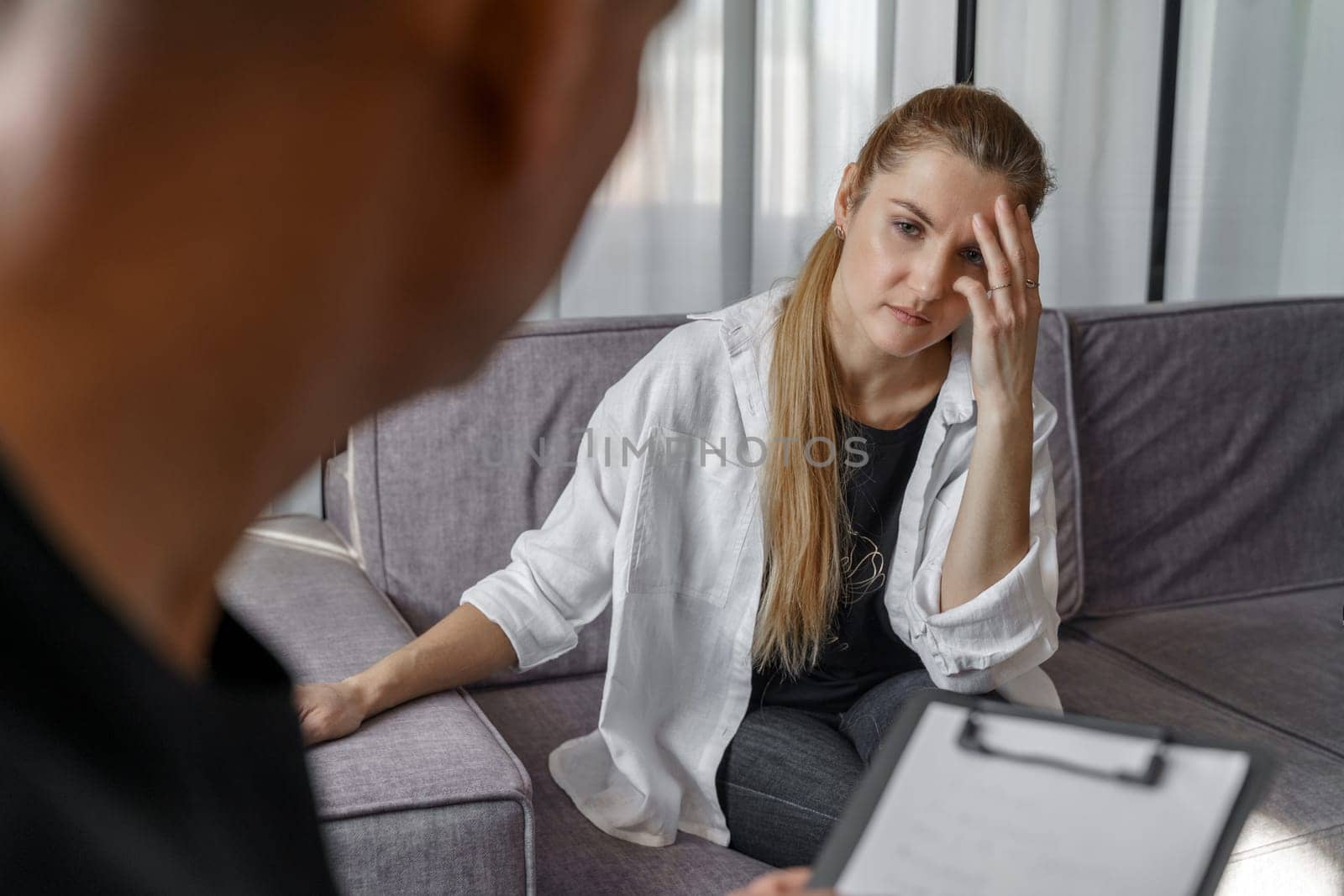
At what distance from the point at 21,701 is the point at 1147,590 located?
2217 millimetres

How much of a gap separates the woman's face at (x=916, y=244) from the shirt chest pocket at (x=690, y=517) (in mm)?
257

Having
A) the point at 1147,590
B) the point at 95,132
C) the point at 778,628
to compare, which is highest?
the point at 95,132

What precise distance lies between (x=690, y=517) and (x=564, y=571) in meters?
0.18

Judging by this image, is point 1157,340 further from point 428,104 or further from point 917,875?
point 428,104

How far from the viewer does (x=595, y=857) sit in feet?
4.75

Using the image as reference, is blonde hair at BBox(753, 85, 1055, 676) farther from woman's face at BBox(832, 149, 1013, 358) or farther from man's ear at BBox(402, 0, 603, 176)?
man's ear at BBox(402, 0, 603, 176)

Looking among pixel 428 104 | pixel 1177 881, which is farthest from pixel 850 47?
pixel 428 104

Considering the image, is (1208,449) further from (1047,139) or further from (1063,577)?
(1047,139)

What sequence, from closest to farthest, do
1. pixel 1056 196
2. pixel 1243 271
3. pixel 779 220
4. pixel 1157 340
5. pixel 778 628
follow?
1. pixel 778 628
2. pixel 1157 340
3. pixel 779 220
4. pixel 1056 196
5. pixel 1243 271

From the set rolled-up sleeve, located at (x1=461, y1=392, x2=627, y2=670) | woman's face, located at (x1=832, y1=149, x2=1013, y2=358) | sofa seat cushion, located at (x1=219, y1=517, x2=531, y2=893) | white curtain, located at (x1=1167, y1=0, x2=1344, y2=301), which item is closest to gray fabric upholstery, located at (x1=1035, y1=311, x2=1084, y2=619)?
woman's face, located at (x1=832, y1=149, x2=1013, y2=358)

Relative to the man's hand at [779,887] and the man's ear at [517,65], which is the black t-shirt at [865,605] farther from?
the man's ear at [517,65]

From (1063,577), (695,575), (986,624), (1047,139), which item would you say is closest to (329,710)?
(695,575)

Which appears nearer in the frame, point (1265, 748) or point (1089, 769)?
point (1089, 769)

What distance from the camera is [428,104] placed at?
0.17 meters
